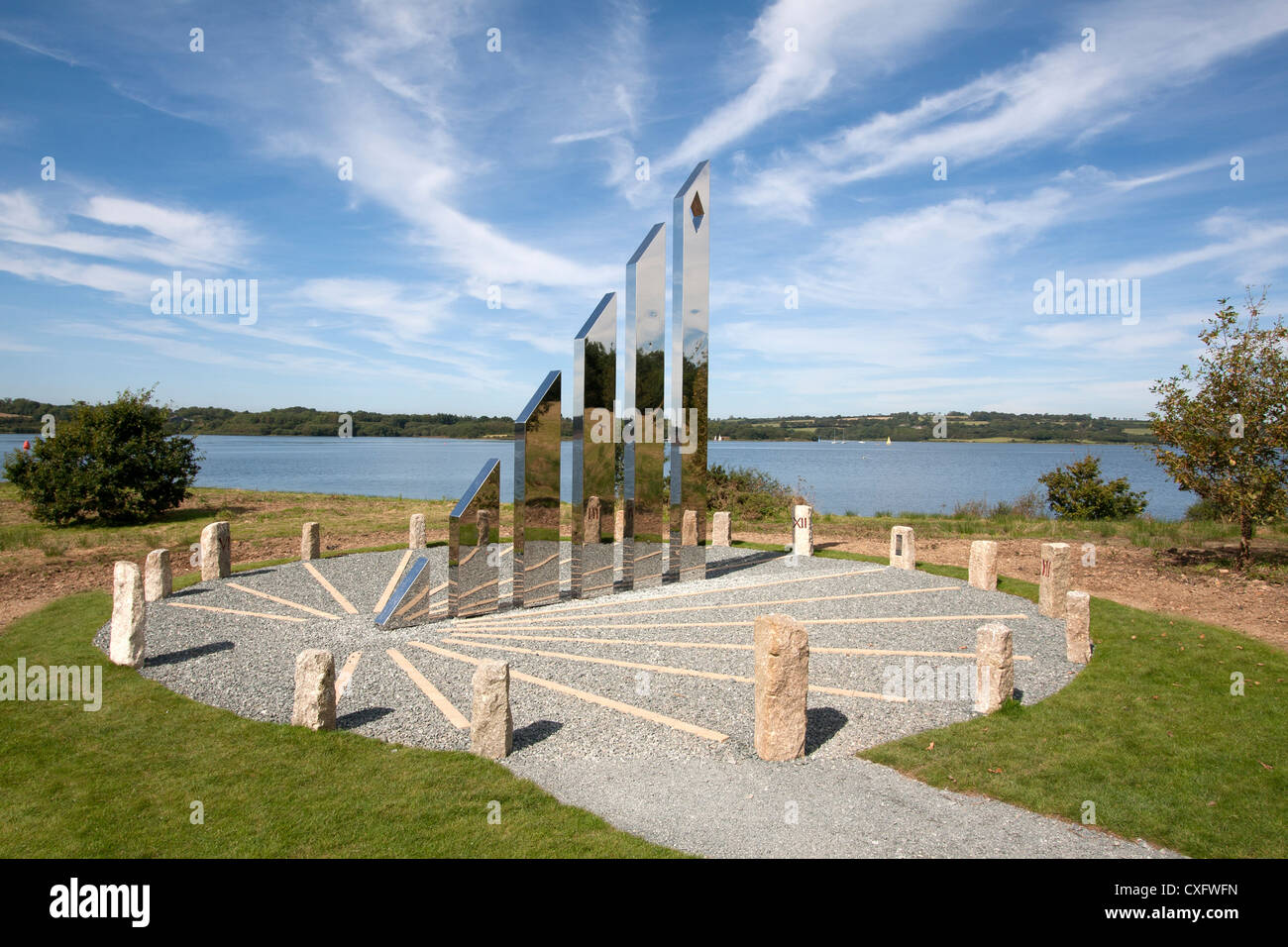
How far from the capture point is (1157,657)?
9.60m

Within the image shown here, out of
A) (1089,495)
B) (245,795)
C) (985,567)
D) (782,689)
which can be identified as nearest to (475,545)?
(245,795)

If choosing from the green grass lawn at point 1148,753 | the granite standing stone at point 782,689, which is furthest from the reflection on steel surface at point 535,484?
the green grass lawn at point 1148,753

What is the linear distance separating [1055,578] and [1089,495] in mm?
17192

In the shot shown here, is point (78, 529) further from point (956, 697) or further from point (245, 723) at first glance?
point (956, 697)

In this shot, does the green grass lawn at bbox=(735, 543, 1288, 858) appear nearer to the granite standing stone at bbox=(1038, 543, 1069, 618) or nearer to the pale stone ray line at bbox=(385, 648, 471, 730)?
the granite standing stone at bbox=(1038, 543, 1069, 618)

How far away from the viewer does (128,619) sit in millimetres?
9008

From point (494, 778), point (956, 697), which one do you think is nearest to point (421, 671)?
point (494, 778)

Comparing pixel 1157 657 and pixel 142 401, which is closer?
pixel 1157 657

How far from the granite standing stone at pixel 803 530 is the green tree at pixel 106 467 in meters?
20.9

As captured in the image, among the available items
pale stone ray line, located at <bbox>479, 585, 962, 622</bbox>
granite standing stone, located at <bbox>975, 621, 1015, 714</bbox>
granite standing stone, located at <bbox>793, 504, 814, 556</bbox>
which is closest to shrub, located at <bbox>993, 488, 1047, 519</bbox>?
granite standing stone, located at <bbox>793, 504, 814, 556</bbox>

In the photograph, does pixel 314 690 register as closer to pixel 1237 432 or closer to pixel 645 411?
pixel 645 411

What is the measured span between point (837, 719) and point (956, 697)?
1.66 m

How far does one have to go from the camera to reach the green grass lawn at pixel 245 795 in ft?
16.8
